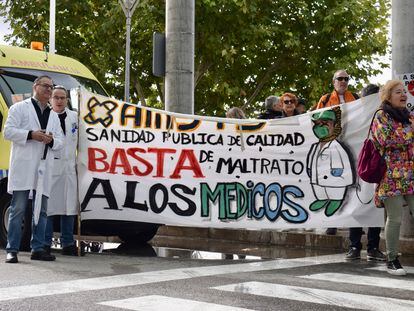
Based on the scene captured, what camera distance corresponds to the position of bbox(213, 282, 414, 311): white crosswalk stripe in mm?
6047

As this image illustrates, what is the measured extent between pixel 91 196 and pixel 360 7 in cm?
1735

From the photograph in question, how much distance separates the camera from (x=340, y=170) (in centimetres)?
902

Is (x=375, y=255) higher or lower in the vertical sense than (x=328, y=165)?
lower

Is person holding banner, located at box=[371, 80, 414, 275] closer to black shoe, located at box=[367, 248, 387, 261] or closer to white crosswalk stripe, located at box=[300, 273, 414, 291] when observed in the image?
white crosswalk stripe, located at box=[300, 273, 414, 291]

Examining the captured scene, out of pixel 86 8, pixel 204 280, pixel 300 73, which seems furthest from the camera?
pixel 300 73

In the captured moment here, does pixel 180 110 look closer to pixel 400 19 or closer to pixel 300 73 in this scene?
pixel 400 19

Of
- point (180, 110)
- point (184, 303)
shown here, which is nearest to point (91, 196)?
point (180, 110)

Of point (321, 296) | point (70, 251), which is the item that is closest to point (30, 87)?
point (70, 251)

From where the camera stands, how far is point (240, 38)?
2408 centimetres

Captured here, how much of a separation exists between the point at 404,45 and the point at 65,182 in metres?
4.21

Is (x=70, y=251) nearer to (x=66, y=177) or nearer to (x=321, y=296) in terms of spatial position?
(x=66, y=177)

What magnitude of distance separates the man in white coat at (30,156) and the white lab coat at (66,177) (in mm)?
488

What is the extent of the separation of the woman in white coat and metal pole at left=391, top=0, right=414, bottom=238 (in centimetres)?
379

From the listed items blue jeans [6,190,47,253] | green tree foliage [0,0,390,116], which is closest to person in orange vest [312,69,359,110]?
blue jeans [6,190,47,253]
